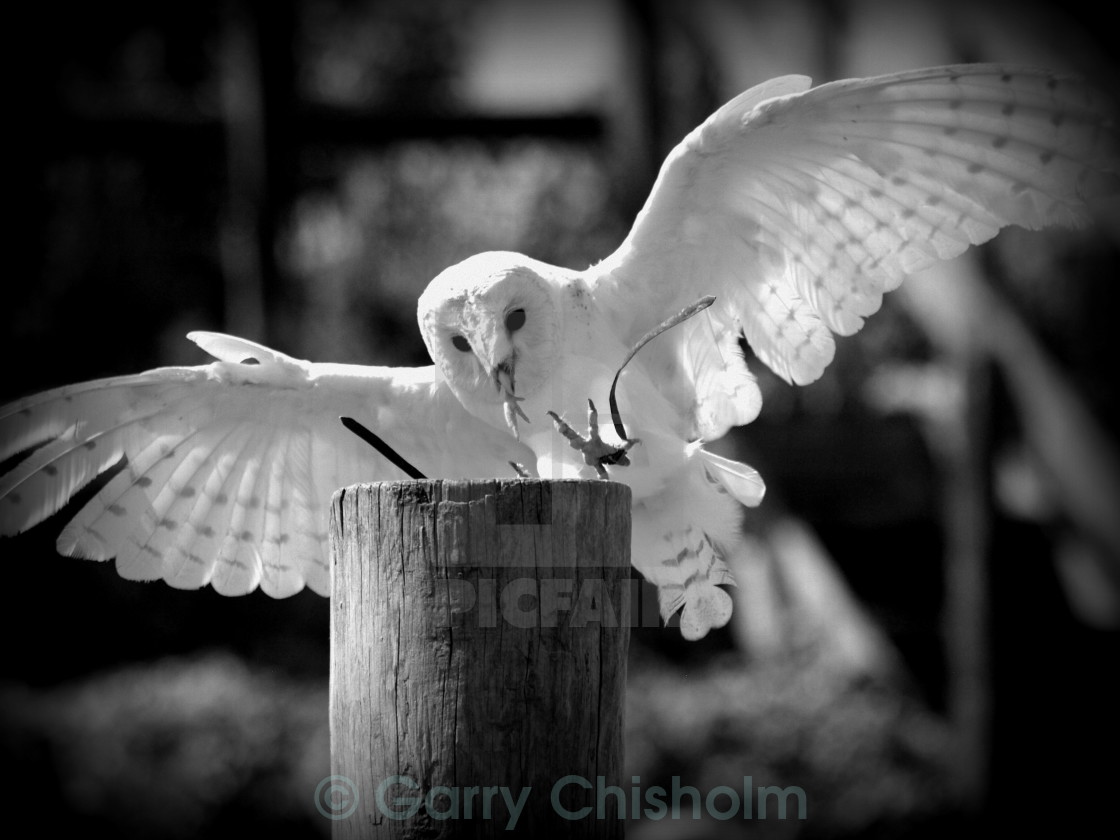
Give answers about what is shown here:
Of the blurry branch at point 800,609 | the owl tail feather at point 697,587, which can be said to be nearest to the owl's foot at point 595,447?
the owl tail feather at point 697,587

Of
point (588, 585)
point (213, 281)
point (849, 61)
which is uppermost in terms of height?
point (849, 61)

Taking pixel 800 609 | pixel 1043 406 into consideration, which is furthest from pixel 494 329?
pixel 800 609

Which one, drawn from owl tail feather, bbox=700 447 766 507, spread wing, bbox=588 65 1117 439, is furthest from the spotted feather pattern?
owl tail feather, bbox=700 447 766 507

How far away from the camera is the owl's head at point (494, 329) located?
2.54m

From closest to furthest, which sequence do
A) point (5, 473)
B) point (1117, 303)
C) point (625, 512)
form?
point (625, 512) < point (5, 473) < point (1117, 303)

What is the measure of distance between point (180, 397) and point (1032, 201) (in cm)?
222

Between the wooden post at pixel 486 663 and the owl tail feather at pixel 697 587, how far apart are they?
1.21 metres

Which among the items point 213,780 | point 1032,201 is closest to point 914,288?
point 1032,201

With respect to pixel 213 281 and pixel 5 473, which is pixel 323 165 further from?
Result: pixel 5 473

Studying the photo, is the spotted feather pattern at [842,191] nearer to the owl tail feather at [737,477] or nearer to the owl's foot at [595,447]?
the owl tail feather at [737,477]

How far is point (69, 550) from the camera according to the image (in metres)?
2.95

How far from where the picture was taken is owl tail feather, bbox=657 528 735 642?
3107 mm

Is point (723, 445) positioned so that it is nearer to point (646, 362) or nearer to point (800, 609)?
point (800, 609)

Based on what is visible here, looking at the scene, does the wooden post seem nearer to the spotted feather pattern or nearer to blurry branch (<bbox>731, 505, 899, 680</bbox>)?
the spotted feather pattern
